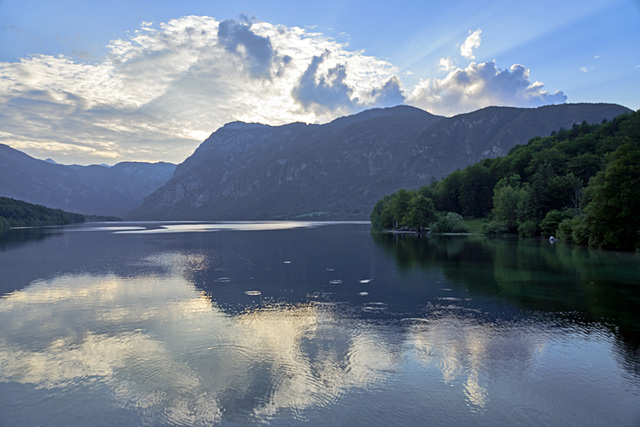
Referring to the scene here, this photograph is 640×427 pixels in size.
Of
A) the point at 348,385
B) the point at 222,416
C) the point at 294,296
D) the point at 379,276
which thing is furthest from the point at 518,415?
the point at 379,276

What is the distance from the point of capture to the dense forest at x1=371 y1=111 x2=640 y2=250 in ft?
193

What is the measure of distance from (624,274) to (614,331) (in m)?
22.7

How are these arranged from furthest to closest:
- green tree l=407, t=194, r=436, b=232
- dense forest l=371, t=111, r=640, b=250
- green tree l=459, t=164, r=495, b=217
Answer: green tree l=459, t=164, r=495, b=217
green tree l=407, t=194, r=436, b=232
dense forest l=371, t=111, r=640, b=250

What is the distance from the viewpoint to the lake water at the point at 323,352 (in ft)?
39.3

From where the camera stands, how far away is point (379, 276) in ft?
124

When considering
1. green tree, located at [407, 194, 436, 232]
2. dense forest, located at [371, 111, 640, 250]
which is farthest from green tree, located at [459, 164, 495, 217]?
green tree, located at [407, 194, 436, 232]

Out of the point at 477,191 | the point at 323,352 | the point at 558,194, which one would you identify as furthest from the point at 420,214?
the point at 323,352

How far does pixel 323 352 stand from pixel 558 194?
10334 centimetres

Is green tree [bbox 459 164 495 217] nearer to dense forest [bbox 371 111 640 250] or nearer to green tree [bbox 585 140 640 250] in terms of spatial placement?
dense forest [bbox 371 111 640 250]

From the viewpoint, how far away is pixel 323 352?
1692cm

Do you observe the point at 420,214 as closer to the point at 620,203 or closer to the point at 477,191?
the point at 477,191

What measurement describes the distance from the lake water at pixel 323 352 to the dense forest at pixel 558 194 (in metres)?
31.7

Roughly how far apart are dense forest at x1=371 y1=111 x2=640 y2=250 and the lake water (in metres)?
31.7

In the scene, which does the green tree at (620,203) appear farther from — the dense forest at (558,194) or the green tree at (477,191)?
the green tree at (477,191)
